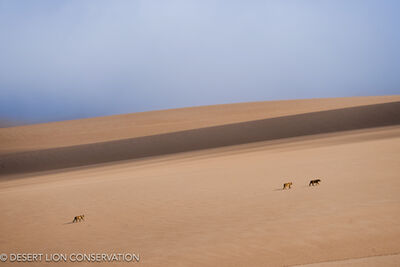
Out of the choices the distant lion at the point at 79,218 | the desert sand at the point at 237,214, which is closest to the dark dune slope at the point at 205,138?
the desert sand at the point at 237,214

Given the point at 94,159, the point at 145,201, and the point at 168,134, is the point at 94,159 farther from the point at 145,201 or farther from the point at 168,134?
the point at 145,201

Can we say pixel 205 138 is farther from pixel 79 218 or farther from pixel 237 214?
pixel 237 214

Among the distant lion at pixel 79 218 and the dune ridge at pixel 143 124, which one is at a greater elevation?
the dune ridge at pixel 143 124

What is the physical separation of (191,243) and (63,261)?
219 cm

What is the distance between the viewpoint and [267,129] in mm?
32500

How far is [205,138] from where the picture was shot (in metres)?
32.1

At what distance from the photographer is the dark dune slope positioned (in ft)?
98.4

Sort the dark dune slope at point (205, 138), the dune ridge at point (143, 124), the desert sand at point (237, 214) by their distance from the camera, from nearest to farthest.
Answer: the desert sand at point (237, 214), the dark dune slope at point (205, 138), the dune ridge at point (143, 124)

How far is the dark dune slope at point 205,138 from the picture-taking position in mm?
30000

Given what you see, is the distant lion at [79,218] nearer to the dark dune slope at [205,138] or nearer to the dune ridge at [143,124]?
the dark dune slope at [205,138]

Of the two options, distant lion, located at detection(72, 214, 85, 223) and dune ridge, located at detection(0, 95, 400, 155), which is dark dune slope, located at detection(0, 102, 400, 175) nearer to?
dune ridge, located at detection(0, 95, 400, 155)

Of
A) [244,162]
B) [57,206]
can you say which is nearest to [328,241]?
[57,206]

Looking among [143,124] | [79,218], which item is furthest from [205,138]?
[79,218]

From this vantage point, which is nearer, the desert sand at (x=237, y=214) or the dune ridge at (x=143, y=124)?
the desert sand at (x=237, y=214)
